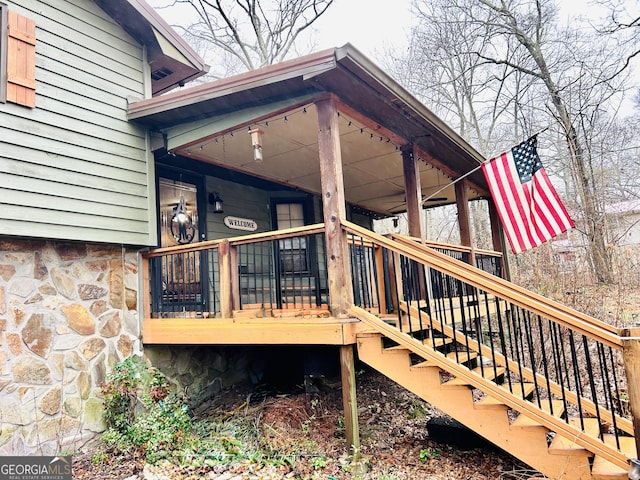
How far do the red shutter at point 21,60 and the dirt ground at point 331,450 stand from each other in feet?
12.4

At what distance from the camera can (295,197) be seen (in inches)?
340

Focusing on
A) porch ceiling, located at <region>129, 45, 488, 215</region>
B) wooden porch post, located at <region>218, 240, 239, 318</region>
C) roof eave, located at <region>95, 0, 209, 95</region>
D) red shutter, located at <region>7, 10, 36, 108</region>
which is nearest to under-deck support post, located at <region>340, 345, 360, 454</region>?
wooden porch post, located at <region>218, 240, 239, 318</region>

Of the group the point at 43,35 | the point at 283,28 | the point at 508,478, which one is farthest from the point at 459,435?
the point at 283,28

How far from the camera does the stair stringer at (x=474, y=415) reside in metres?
3.11

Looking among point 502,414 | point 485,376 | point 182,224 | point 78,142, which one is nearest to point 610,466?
point 502,414

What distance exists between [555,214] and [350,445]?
3652 mm

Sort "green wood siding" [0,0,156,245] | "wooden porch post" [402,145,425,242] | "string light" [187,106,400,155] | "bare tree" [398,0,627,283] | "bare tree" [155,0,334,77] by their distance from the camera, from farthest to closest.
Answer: "bare tree" [155,0,334,77] → "bare tree" [398,0,627,283] → "wooden porch post" [402,145,425,242] → "string light" [187,106,400,155] → "green wood siding" [0,0,156,245]

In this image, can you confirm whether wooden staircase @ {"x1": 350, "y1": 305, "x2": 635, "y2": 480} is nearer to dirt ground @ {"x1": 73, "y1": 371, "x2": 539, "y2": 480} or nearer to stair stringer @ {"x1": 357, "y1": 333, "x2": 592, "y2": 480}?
stair stringer @ {"x1": 357, "y1": 333, "x2": 592, "y2": 480}

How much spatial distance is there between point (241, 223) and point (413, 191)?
333cm

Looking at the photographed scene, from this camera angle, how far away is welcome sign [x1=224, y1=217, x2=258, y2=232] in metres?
7.34

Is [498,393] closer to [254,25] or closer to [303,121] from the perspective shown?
[303,121]

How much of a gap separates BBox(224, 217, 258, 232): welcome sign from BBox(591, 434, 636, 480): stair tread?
586cm

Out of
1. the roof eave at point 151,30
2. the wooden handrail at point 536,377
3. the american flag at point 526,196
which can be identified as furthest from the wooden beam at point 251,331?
the roof eave at point 151,30

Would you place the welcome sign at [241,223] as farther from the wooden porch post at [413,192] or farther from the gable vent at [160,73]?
the wooden porch post at [413,192]
